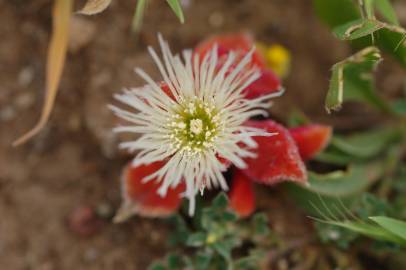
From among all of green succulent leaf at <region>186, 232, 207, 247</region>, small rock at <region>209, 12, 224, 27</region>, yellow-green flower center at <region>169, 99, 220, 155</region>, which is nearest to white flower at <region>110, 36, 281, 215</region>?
yellow-green flower center at <region>169, 99, 220, 155</region>

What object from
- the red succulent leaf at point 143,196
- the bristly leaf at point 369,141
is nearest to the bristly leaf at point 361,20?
the bristly leaf at point 369,141

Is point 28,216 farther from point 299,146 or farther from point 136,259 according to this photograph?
point 299,146

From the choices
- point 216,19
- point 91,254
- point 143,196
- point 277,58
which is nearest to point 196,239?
point 143,196

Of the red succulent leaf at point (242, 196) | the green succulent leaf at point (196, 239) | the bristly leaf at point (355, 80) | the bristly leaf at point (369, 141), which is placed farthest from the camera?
the bristly leaf at point (369, 141)

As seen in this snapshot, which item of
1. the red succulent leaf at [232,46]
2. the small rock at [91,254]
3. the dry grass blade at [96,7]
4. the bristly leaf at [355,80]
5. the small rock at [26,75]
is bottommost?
the small rock at [91,254]

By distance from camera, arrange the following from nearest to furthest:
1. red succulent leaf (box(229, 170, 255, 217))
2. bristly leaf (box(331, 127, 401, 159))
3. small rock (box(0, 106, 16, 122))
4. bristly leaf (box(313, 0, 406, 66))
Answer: bristly leaf (box(313, 0, 406, 66))
red succulent leaf (box(229, 170, 255, 217))
bristly leaf (box(331, 127, 401, 159))
small rock (box(0, 106, 16, 122))

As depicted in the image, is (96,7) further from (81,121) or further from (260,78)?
(81,121)

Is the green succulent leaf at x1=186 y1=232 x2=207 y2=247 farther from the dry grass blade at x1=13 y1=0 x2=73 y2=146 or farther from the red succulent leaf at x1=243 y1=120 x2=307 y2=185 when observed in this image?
the dry grass blade at x1=13 y1=0 x2=73 y2=146

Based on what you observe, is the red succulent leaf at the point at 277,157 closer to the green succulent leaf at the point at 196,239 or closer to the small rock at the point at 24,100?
the green succulent leaf at the point at 196,239
